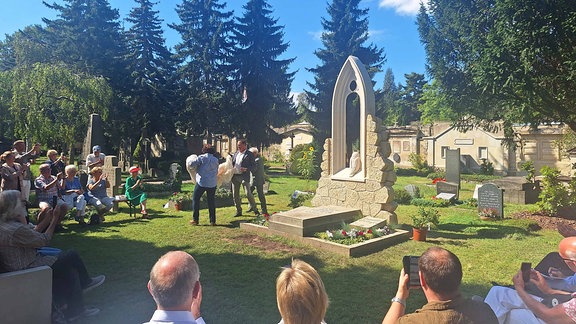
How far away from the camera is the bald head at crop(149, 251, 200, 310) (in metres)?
2.10

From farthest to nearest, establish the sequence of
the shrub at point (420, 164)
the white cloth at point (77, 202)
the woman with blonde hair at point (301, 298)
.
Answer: the shrub at point (420, 164) → the white cloth at point (77, 202) → the woman with blonde hair at point (301, 298)

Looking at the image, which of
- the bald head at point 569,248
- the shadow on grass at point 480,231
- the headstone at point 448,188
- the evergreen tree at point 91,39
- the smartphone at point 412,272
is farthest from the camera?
the evergreen tree at point 91,39

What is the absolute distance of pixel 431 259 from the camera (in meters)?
2.30

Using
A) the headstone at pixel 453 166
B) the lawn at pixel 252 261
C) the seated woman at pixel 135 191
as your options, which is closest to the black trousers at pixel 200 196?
the lawn at pixel 252 261

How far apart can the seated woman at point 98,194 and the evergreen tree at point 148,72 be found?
58.3 feet

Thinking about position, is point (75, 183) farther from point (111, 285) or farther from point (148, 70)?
point (148, 70)

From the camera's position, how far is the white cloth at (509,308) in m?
2.88

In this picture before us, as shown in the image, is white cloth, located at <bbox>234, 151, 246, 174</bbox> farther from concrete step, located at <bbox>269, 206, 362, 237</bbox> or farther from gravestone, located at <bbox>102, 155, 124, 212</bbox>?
gravestone, located at <bbox>102, 155, 124, 212</bbox>

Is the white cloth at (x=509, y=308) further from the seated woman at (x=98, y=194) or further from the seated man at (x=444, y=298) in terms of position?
the seated woman at (x=98, y=194)

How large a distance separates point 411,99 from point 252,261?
66442 mm

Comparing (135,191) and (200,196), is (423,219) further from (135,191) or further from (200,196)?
(135,191)

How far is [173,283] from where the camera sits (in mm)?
2111

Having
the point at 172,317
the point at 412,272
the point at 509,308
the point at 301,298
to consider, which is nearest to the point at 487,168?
the point at 509,308

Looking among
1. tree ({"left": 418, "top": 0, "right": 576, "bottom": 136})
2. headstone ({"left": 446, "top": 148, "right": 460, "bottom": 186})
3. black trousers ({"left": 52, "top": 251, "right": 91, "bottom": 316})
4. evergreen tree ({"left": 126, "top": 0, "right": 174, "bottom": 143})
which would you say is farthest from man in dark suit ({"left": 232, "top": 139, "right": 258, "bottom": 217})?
evergreen tree ({"left": 126, "top": 0, "right": 174, "bottom": 143})
